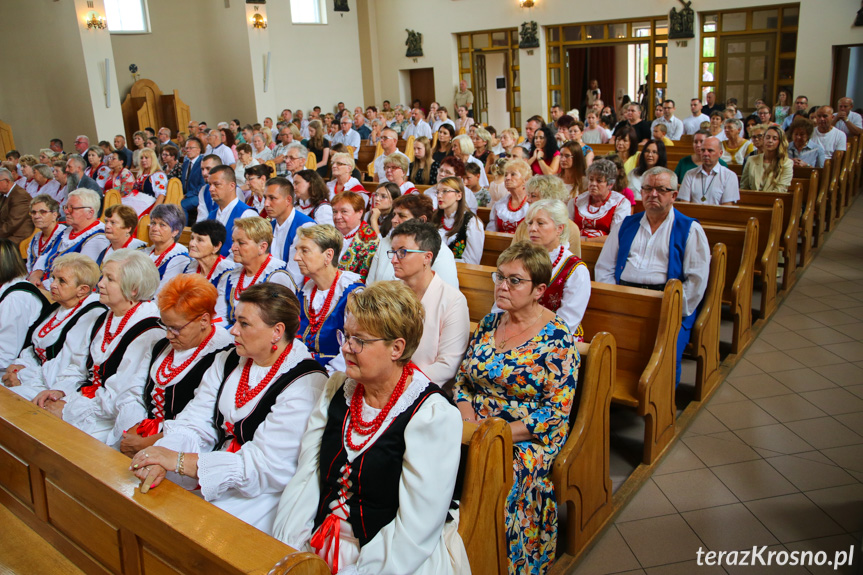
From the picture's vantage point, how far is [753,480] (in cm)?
305

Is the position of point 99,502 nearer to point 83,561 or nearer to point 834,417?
point 83,561

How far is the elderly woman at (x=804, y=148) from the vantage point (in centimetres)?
667

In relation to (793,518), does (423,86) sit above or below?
above

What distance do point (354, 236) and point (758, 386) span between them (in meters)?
2.53

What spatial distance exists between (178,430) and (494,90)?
A: 579 inches

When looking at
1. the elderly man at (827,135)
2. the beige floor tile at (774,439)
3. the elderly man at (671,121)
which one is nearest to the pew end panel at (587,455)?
the beige floor tile at (774,439)

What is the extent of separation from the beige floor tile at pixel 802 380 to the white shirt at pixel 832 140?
14.6 feet

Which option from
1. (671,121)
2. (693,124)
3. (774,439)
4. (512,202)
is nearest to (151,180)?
(512,202)

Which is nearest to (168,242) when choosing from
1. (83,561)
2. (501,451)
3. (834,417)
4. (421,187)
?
(421,187)

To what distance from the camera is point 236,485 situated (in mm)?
2121

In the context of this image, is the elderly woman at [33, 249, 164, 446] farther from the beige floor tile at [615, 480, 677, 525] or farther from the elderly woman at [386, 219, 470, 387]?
the beige floor tile at [615, 480, 677, 525]

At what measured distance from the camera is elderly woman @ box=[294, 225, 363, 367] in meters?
3.19

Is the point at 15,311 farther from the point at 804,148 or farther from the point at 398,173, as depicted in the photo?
the point at 804,148

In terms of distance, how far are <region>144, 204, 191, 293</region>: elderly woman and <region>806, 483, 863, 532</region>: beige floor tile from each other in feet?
12.0
